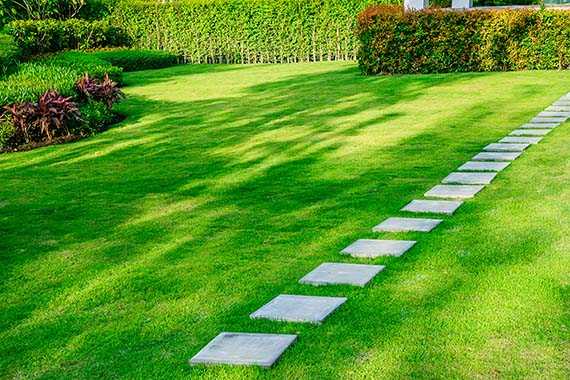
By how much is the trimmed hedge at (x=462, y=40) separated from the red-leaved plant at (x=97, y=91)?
688 cm

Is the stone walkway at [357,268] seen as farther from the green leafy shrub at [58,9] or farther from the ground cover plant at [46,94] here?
the green leafy shrub at [58,9]

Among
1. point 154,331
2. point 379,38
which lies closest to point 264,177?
point 154,331

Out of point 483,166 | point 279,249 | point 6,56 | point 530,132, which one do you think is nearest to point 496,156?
point 483,166

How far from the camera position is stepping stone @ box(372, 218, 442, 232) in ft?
21.8

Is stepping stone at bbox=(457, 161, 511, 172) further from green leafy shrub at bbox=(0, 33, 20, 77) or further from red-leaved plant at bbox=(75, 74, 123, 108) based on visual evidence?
green leafy shrub at bbox=(0, 33, 20, 77)

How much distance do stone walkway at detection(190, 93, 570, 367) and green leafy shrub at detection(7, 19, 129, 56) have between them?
20303 mm

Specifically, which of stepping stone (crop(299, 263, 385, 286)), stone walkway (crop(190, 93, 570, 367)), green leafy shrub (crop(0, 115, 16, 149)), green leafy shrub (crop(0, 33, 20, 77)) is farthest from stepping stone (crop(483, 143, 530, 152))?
green leafy shrub (crop(0, 33, 20, 77))

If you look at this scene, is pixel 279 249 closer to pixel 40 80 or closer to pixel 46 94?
pixel 46 94

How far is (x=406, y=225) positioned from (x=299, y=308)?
6.84 feet

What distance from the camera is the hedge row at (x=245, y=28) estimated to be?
84.5 ft

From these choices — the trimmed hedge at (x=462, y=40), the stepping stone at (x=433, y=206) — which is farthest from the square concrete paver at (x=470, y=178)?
the trimmed hedge at (x=462, y=40)

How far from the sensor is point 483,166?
9031 millimetres

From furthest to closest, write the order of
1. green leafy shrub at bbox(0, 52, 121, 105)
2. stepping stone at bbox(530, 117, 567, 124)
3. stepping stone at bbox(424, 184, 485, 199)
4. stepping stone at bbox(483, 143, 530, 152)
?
green leafy shrub at bbox(0, 52, 121, 105) → stepping stone at bbox(530, 117, 567, 124) → stepping stone at bbox(483, 143, 530, 152) → stepping stone at bbox(424, 184, 485, 199)

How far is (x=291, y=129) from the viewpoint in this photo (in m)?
12.7
